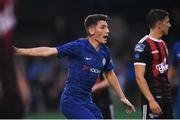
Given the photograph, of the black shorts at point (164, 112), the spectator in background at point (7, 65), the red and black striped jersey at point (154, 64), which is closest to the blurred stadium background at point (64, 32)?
the black shorts at point (164, 112)

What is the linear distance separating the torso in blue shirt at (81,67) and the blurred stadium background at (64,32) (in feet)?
33.9

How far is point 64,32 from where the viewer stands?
71.1ft

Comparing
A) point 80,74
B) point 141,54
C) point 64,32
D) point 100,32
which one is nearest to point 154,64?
point 141,54

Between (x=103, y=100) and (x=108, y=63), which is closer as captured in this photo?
(x=108, y=63)

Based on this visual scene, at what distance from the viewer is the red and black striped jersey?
9.30 metres

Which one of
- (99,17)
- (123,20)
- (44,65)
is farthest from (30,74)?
(99,17)

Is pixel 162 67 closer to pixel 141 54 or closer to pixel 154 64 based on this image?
pixel 154 64

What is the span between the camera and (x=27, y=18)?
22.9 meters

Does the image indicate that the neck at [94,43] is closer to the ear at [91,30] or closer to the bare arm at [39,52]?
the ear at [91,30]

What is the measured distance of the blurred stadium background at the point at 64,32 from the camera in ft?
66.0

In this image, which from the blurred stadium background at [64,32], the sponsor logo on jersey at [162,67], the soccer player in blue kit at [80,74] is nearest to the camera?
the soccer player in blue kit at [80,74]

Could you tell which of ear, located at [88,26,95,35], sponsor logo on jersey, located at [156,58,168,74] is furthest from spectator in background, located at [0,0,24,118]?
sponsor logo on jersey, located at [156,58,168,74]

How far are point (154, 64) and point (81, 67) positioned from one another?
1.05 meters

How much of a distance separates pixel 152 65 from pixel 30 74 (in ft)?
39.6
